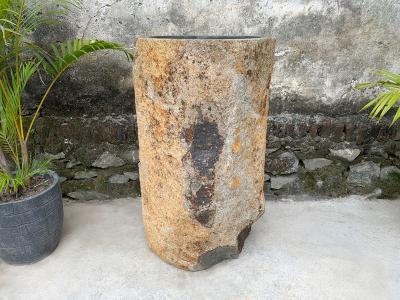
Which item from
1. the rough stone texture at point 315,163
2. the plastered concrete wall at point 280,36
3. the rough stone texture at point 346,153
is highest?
the plastered concrete wall at point 280,36

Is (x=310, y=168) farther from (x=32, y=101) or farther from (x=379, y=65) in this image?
(x=32, y=101)

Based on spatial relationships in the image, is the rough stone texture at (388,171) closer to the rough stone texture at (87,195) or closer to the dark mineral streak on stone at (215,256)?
the dark mineral streak on stone at (215,256)

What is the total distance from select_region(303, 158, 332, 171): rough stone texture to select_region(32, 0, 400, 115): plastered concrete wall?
34 centimetres

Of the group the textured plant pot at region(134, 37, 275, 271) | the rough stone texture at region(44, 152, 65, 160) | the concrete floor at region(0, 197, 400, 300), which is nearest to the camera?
the textured plant pot at region(134, 37, 275, 271)

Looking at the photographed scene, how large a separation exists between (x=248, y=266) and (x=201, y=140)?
0.77 metres

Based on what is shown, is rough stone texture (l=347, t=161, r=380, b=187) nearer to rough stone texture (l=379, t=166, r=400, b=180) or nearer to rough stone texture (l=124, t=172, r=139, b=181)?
rough stone texture (l=379, t=166, r=400, b=180)

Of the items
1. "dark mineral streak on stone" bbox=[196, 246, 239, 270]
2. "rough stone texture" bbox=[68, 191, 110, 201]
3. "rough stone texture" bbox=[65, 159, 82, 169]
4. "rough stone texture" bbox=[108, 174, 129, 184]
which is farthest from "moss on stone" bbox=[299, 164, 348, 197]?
"rough stone texture" bbox=[65, 159, 82, 169]

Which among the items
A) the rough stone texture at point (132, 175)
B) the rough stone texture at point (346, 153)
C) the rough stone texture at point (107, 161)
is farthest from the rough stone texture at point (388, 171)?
the rough stone texture at point (107, 161)

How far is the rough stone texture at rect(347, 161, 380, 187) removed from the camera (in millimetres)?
2582

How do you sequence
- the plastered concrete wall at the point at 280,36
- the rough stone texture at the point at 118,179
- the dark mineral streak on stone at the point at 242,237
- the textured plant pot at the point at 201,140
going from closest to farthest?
the textured plant pot at the point at 201,140
the dark mineral streak on stone at the point at 242,237
the plastered concrete wall at the point at 280,36
the rough stone texture at the point at 118,179

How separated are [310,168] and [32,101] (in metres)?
1.98

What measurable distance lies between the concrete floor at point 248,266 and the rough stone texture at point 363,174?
0.28 metres

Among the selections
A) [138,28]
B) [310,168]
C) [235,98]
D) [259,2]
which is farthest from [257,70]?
[310,168]

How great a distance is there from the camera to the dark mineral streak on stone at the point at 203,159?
5.28 feet
